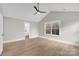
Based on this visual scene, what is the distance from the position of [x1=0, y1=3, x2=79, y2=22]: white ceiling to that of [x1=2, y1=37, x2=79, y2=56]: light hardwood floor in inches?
23.3

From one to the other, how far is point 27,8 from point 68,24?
37.7 inches

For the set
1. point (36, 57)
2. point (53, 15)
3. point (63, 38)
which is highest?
point (53, 15)

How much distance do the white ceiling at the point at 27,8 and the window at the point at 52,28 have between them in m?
0.29

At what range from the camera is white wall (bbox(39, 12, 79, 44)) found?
1.95m

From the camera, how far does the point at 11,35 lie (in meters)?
2.00

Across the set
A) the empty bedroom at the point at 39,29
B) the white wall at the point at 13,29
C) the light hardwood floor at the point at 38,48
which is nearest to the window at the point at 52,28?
the empty bedroom at the point at 39,29

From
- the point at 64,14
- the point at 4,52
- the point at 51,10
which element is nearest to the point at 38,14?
the point at 51,10

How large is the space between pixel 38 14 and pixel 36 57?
0.91 meters

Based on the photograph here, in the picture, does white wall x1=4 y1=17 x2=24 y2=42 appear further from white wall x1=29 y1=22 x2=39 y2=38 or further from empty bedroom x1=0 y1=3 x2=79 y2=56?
white wall x1=29 y1=22 x2=39 y2=38

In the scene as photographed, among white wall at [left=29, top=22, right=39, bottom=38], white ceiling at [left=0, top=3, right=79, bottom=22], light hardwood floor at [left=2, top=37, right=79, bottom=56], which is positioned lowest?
light hardwood floor at [left=2, top=37, right=79, bottom=56]

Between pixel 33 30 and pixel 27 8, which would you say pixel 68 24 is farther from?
pixel 27 8

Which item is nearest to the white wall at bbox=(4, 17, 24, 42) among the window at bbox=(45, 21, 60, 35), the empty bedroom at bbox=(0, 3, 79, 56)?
the empty bedroom at bbox=(0, 3, 79, 56)

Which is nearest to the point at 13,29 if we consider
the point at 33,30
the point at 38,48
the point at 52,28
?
the point at 33,30

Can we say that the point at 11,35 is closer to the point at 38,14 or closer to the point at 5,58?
the point at 5,58
